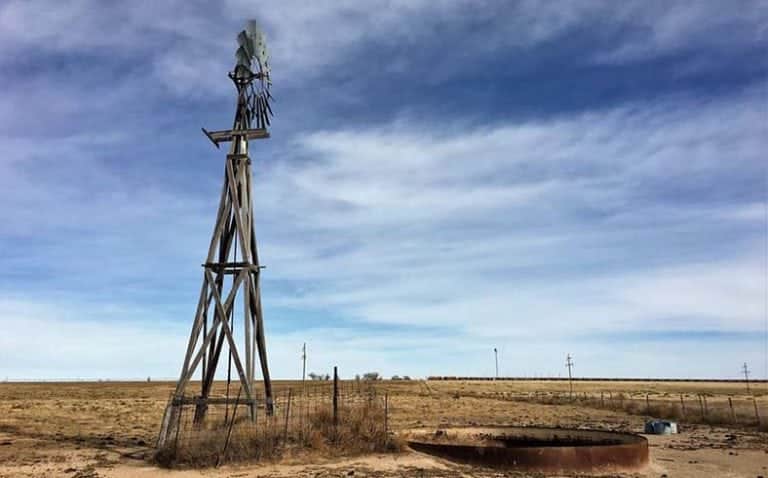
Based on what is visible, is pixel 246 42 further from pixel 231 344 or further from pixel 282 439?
pixel 282 439

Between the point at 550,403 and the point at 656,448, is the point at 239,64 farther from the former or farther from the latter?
the point at 550,403

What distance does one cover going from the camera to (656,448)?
1962 centimetres

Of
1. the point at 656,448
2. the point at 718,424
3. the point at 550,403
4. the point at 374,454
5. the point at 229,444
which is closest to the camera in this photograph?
the point at 229,444

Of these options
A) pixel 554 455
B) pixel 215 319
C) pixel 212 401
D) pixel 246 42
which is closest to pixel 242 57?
pixel 246 42

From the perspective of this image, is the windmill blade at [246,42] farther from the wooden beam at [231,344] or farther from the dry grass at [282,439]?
the dry grass at [282,439]

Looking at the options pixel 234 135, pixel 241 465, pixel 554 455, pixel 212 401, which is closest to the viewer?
pixel 241 465

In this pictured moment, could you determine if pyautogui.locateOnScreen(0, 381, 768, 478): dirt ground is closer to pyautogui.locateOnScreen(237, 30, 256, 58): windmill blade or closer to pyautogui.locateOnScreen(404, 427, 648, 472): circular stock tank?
pyautogui.locateOnScreen(404, 427, 648, 472): circular stock tank

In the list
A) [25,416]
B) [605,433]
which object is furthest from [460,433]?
[25,416]

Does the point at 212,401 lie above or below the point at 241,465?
above

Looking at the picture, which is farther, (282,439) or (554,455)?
(282,439)

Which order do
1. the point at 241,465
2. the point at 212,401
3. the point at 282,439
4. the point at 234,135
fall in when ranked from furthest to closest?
the point at 234,135 < the point at 212,401 < the point at 282,439 < the point at 241,465

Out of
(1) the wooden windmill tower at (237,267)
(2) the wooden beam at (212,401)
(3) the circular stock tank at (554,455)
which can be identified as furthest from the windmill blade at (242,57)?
(3) the circular stock tank at (554,455)

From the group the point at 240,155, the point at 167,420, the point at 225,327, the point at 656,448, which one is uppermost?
the point at 240,155

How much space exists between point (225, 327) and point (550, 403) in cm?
3704
